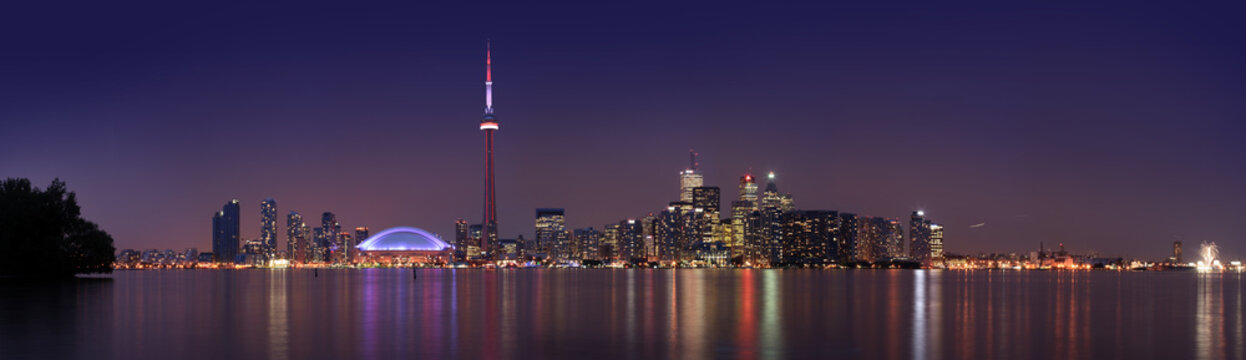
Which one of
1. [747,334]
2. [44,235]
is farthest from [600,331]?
[44,235]

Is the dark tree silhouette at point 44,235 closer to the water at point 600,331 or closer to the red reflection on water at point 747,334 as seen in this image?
the water at point 600,331

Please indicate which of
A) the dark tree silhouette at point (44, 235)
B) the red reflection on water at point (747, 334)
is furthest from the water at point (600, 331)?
the dark tree silhouette at point (44, 235)

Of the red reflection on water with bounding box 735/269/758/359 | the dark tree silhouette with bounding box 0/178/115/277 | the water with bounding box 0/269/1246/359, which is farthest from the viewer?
the dark tree silhouette with bounding box 0/178/115/277

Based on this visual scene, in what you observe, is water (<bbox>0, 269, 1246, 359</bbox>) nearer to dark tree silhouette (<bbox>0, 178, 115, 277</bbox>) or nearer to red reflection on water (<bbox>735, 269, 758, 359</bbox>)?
red reflection on water (<bbox>735, 269, 758, 359</bbox>)

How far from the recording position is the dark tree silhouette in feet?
291

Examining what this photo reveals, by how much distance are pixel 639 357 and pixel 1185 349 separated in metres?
19.0

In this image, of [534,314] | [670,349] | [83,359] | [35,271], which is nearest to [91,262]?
[35,271]

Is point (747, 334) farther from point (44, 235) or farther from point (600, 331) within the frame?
point (44, 235)

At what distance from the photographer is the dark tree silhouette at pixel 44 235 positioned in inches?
3494

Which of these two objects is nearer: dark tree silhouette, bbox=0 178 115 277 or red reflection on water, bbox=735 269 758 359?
red reflection on water, bbox=735 269 758 359

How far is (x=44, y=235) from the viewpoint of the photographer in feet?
305

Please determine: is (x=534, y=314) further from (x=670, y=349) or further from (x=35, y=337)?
(x=35, y=337)

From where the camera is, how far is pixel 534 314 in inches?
1882

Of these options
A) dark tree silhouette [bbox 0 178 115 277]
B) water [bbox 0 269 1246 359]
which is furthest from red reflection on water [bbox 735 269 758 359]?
dark tree silhouette [bbox 0 178 115 277]
